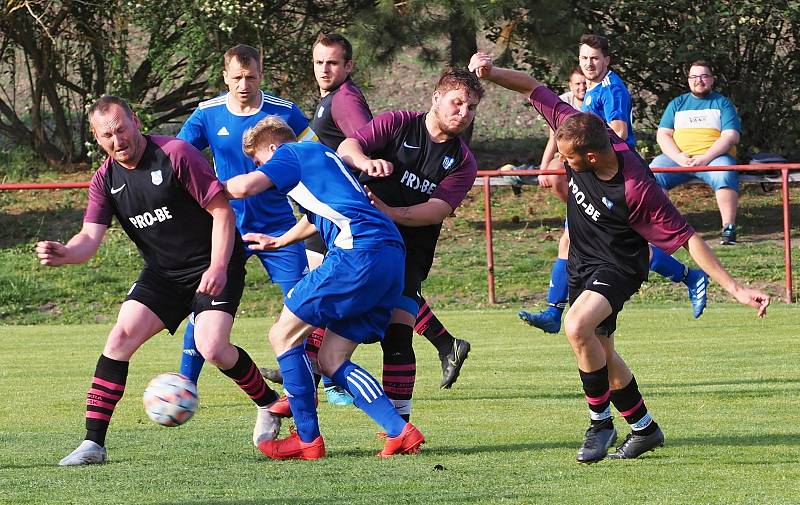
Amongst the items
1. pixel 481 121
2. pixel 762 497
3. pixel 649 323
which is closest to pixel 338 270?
pixel 762 497

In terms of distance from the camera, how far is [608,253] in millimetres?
6223

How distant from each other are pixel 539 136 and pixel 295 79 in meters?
5.29

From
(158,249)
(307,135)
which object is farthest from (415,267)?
(158,249)

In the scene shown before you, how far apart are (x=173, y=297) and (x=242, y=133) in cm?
153

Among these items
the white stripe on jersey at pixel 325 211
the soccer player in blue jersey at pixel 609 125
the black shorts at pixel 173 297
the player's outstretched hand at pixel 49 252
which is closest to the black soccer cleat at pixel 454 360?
the soccer player in blue jersey at pixel 609 125

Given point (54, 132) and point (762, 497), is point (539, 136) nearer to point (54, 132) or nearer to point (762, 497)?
point (54, 132)

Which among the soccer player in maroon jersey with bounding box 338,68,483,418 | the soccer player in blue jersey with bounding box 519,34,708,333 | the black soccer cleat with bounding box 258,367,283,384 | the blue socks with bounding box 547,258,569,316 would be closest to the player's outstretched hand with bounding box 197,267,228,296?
the soccer player in maroon jersey with bounding box 338,68,483,418

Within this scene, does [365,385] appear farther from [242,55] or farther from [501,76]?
[242,55]

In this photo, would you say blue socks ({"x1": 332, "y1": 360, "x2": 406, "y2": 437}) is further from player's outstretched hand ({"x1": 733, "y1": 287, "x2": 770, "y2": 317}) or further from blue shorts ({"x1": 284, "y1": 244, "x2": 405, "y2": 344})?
player's outstretched hand ({"x1": 733, "y1": 287, "x2": 770, "y2": 317})

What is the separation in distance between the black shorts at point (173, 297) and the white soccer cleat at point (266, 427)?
1.73ft

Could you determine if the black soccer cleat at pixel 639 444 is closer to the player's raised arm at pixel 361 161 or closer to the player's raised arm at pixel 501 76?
the player's raised arm at pixel 361 161

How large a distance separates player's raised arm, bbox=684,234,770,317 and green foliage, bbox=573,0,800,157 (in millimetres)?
12892

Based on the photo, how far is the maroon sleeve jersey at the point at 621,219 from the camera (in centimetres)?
601

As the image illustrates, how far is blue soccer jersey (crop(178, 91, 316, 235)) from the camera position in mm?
7883
